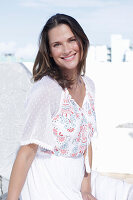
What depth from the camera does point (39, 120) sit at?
119 centimetres

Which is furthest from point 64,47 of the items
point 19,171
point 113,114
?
point 113,114

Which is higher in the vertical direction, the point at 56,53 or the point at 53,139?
the point at 56,53

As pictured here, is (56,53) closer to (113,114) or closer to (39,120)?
(39,120)

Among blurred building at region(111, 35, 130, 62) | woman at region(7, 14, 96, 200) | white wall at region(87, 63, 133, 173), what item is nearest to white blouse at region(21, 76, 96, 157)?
woman at region(7, 14, 96, 200)

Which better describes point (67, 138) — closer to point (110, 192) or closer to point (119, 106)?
point (110, 192)

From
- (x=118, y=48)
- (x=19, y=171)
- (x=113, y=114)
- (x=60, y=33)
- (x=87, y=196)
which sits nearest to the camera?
(x=19, y=171)

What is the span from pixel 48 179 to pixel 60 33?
1.86 ft

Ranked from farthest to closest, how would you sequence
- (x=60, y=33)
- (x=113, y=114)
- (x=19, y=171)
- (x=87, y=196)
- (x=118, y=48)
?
1. (x=118, y=48)
2. (x=113, y=114)
3. (x=87, y=196)
4. (x=60, y=33)
5. (x=19, y=171)

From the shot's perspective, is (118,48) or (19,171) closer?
(19,171)

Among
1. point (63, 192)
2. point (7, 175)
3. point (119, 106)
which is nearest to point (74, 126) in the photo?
point (63, 192)

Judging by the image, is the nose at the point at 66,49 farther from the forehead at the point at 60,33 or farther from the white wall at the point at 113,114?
the white wall at the point at 113,114

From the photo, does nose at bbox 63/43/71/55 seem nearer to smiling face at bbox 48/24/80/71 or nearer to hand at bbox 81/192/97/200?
smiling face at bbox 48/24/80/71

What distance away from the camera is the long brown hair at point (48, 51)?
51.4 inches

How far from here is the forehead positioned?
1.31 metres
